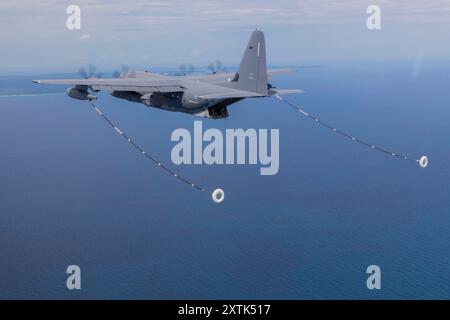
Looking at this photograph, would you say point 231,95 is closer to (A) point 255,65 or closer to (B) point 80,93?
(A) point 255,65

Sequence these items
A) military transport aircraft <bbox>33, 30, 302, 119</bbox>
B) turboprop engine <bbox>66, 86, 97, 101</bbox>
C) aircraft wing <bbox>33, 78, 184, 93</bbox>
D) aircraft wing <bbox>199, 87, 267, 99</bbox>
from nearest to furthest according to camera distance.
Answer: aircraft wing <bbox>199, 87, 267, 99</bbox>, military transport aircraft <bbox>33, 30, 302, 119</bbox>, aircraft wing <bbox>33, 78, 184, 93</bbox>, turboprop engine <bbox>66, 86, 97, 101</bbox>

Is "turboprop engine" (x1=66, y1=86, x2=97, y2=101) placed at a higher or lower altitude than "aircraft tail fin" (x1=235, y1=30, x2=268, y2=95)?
lower

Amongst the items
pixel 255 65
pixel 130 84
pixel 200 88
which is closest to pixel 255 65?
pixel 255 65

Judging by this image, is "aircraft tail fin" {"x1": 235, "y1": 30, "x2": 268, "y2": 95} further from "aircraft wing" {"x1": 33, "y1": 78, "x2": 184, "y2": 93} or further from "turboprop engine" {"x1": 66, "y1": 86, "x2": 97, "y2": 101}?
"turboprop engine" {"x1": 66, "y1": 86, "x2": 97, "y2": 101}

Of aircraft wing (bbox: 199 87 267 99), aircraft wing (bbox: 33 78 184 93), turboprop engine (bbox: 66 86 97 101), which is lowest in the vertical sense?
aircraft wing (bbox: 199 87 267 99)

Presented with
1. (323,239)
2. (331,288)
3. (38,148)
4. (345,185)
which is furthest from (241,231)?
(38,148)

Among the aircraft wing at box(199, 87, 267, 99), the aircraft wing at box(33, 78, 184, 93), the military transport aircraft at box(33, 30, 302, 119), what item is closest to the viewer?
the aircraft wing at box(199, 87, 267, 99)

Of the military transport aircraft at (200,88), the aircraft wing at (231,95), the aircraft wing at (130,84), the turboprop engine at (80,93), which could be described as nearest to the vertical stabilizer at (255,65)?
the military transport aircraft at (200,88)

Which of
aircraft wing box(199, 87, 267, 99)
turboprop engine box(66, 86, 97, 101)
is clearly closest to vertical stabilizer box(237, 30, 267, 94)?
aircraft wing box(199, 87, 267, 99)

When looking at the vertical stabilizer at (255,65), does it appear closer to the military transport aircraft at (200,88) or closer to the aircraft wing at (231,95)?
the military transport aircraft at (200,88)
